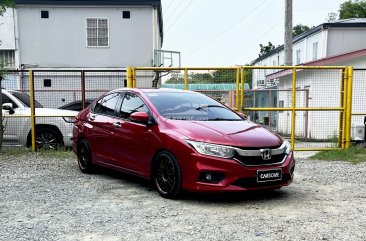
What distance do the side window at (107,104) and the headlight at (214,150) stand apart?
2.30 metres

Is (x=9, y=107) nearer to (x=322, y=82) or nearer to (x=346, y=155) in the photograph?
(x=346, y=155)

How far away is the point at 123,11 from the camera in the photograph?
22.8 meters

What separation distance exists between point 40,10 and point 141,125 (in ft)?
62.0

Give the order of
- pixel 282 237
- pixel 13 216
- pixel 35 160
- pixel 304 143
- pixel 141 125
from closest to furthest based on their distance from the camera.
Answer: pixel 282 237, pixel 13 216, pixel 141 125, pixel 35 160, pixel 304 143

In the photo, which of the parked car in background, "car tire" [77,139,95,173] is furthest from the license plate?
the parked car in background

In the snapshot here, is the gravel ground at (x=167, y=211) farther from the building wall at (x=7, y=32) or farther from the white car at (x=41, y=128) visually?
the building wall at (x=7, y=32)

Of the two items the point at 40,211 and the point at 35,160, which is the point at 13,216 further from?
the point at 35,160

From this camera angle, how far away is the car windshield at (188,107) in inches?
244

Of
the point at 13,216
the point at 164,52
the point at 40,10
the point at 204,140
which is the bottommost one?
the point at 13,216

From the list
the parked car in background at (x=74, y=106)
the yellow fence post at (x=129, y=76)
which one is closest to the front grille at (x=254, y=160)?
the yellow fence post at (x=129, y=76)

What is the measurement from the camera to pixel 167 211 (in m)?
5.10

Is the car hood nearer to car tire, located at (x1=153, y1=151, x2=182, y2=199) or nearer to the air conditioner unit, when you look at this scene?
car tire, located at (x1=153, y1=151, x2=182, y2=199)

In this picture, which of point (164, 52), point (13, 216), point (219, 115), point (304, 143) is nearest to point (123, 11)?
point (164, 52)

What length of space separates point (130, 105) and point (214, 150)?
80.7 inches
